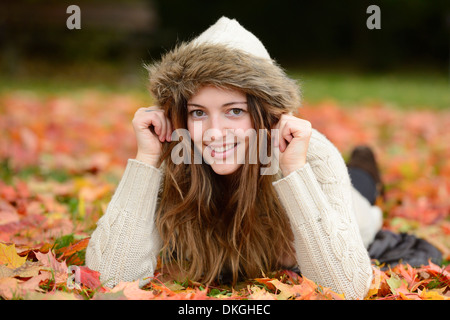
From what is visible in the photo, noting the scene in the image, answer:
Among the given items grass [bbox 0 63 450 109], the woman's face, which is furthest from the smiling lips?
grass [bbox 0 63 450 109]

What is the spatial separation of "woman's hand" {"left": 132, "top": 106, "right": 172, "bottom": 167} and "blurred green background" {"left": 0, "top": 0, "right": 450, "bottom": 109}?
647cm

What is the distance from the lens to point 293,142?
2.09m

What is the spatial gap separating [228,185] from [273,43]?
55.1 feet

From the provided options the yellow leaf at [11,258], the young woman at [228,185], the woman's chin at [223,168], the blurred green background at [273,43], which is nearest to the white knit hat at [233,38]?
the young woman at [228,185]

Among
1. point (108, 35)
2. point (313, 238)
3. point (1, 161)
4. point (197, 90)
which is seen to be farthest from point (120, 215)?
point (108, 35)

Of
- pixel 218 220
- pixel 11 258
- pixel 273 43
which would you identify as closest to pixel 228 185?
pixel 218 220

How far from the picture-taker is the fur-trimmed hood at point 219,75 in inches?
81.6

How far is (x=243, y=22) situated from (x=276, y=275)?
16.4 meters

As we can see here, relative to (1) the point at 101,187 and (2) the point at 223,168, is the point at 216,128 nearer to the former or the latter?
(2) the point at 223,168

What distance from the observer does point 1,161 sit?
4.16 metres

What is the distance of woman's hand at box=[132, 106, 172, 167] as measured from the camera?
2.28 meters

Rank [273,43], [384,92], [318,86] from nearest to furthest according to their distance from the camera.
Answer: [384,92]
[318,86]
[273,43]

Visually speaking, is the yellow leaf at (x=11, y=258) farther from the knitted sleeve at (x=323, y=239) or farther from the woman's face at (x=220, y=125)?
the knitted sleeve at (x=323, y=239)

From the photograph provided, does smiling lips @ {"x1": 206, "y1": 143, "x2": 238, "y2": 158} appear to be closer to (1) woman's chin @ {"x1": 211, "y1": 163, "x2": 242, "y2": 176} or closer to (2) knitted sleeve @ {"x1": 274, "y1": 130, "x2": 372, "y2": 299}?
(1) woman's chin @ {"x1": 211, "y1": 163, "x2": 242, "y2": 176}
